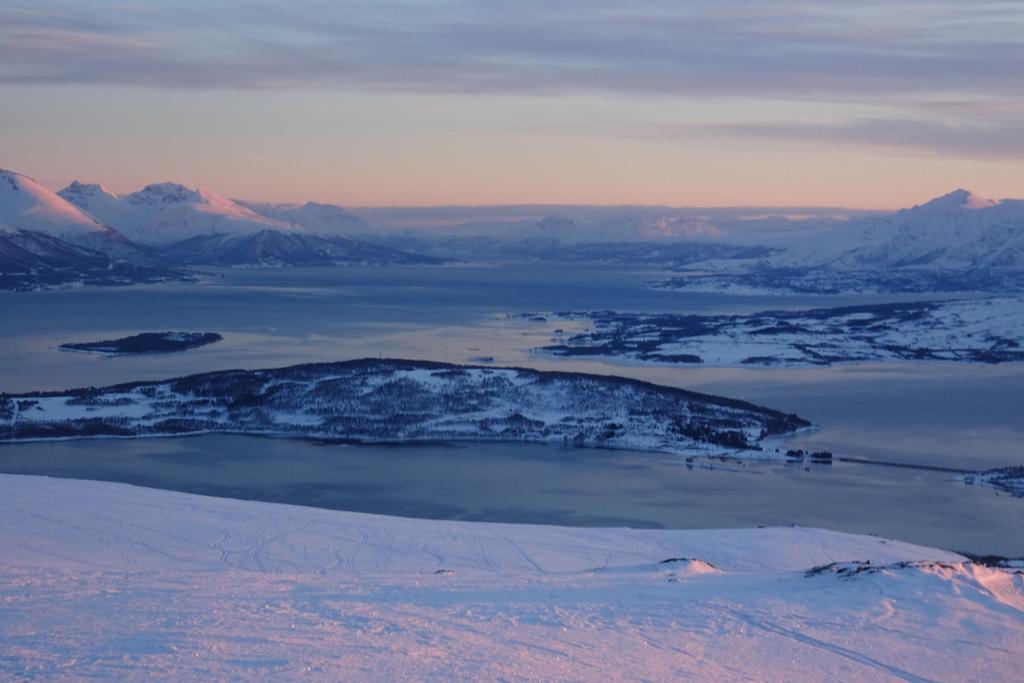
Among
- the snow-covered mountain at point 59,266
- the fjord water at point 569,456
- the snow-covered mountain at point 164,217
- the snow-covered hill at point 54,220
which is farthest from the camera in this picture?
the snow-covered mountain at point 164,217

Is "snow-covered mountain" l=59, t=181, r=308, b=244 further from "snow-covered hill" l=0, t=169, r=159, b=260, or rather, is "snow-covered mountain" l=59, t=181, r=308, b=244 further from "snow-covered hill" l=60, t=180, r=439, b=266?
"snow-covered hill" l=0, t=169, r=159, b=260

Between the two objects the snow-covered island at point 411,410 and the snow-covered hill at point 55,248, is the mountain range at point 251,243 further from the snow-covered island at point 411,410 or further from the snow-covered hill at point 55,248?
the snow-covered island at point 411,410

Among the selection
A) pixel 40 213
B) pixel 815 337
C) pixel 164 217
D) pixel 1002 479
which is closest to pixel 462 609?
pixel 1002 479

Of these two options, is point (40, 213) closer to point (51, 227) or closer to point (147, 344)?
point (51, 227)

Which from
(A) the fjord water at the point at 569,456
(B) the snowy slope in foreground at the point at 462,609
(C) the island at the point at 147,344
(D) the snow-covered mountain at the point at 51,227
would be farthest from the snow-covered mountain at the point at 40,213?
(B) the snowy slope in foreground at the point at 462,609

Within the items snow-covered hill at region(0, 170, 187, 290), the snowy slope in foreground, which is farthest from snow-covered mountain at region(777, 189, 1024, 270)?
the snowy slope in foreground

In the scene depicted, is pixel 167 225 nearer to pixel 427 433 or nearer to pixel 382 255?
pixel 382 255

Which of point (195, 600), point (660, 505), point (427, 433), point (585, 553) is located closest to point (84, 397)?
point (427, 433)
